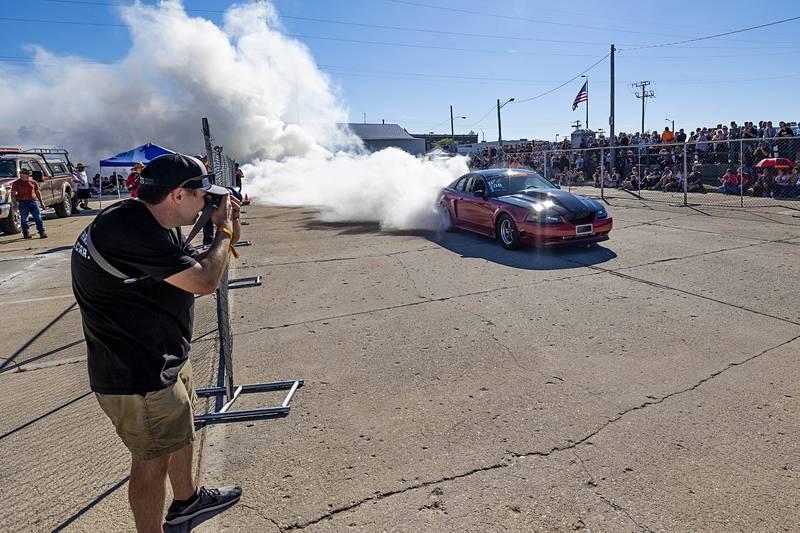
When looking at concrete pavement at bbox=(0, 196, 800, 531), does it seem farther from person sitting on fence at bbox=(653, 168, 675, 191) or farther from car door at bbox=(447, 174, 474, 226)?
person sitting on fence at bbox=(653, 168, 675, 191)

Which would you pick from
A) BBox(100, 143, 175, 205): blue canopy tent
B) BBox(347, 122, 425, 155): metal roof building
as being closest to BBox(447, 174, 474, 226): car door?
A: BBox(100, 143, 175, 205): blue canopy tent

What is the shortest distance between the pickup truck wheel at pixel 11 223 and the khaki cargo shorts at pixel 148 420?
14734mm

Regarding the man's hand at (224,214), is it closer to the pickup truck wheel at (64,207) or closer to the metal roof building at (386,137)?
the pickup truck wheel at (64,207)

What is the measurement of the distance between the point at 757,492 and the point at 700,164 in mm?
17541

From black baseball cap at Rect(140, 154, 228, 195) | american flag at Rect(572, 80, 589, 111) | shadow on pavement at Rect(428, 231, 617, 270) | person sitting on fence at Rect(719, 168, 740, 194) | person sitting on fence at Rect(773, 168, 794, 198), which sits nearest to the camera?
black baseball cap at Rect(140, 154, 228, 195)

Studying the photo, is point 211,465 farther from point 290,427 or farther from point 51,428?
point 51,428

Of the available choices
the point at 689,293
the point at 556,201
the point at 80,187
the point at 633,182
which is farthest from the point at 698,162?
the point at 80,187

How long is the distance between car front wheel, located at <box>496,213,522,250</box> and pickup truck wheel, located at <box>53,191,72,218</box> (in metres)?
15.6

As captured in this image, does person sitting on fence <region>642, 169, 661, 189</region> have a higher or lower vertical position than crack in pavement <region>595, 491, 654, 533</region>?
higher

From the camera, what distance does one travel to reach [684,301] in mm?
5727

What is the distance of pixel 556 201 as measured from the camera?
8938 millimetres

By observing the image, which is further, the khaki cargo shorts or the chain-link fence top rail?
the chain-link fence top rail

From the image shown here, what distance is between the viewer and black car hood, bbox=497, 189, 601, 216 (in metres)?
8.62

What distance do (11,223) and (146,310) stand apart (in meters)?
15.1
